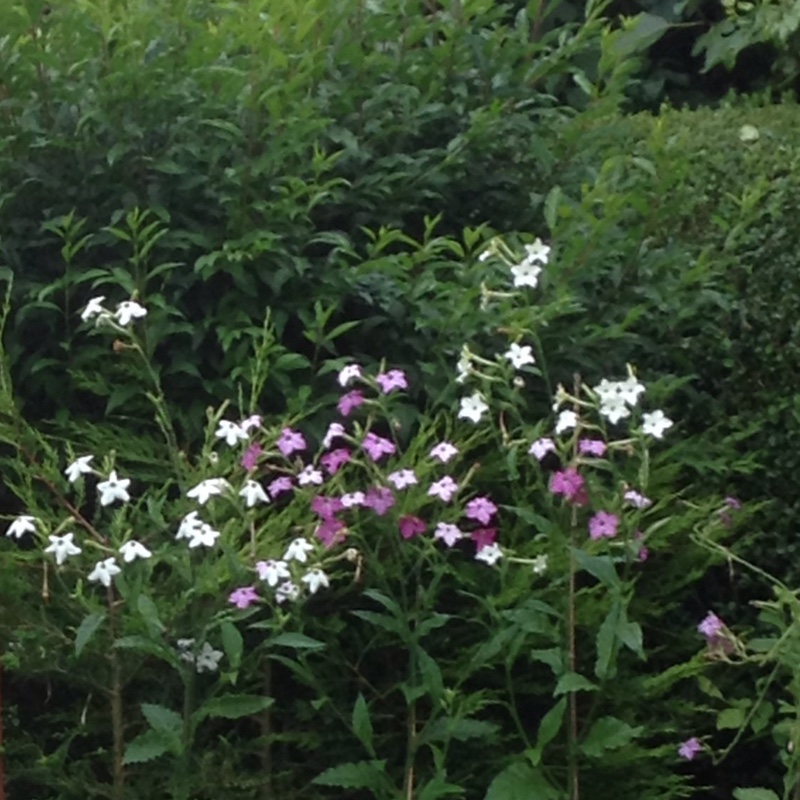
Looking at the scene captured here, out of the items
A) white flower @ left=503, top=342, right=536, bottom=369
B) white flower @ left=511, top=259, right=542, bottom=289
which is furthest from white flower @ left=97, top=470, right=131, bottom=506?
white flower @ left=511, top=259, right=542, bottom=289

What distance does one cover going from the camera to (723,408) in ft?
10.3

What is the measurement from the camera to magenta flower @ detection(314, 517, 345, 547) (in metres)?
2.32

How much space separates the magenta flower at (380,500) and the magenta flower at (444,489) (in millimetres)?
76

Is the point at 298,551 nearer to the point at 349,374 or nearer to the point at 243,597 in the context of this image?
the point at 243,597

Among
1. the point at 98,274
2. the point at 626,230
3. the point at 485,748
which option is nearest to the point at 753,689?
the point at 485,748

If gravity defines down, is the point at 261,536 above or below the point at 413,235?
below

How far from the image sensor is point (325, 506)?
2369 millimetres

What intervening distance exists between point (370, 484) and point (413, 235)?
877 millimetres

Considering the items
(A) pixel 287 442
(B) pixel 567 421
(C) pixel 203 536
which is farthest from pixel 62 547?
(B) pixel 567 421

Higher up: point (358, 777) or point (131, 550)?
point (131, 550)

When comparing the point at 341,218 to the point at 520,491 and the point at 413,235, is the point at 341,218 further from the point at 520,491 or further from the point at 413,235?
the point at 520,491

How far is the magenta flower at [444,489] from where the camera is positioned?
238cm

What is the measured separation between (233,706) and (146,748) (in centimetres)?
16

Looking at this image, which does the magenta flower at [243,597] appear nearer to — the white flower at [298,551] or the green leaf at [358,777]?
the white flower at [298,551]
